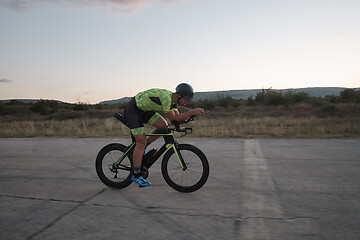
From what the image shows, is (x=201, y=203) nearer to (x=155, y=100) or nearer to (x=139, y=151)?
(x=139, y=151)

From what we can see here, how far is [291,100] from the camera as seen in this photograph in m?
32.5

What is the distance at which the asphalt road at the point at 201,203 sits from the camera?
2.98 meters

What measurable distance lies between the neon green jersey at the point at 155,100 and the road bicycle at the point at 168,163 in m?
0.33

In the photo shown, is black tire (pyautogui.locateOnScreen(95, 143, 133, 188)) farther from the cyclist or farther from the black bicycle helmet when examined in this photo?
the black bicycle helmet

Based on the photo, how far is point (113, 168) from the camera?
4.67m

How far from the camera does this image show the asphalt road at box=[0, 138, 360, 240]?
298 cm

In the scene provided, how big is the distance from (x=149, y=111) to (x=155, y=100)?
0.46 m

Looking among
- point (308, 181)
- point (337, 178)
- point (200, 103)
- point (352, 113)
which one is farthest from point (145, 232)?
point (200, 103)

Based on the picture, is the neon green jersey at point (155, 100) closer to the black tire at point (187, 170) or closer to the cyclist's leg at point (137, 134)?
the cyclist's leg at point (137, 134)

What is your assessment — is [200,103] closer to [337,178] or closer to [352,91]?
[352,91]

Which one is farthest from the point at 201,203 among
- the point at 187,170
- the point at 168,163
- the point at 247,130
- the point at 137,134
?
the point at 247,130

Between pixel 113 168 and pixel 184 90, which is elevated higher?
pixel 184 90

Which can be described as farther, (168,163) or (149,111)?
(149,111)

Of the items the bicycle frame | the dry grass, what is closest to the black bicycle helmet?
the bicycle frame
